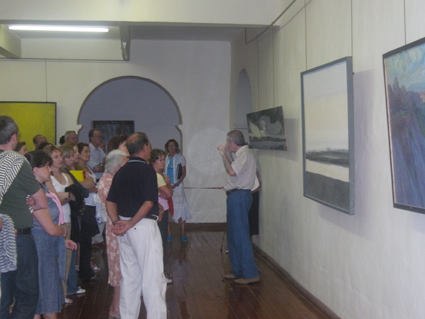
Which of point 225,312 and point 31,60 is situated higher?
point 31,60

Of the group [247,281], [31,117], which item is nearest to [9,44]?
[31,117]

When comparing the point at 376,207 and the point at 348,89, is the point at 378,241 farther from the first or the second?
the point at 348,89

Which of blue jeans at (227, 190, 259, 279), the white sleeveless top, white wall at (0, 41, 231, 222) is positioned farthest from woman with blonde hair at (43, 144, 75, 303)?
white wall at (0, 41, 231, 222)

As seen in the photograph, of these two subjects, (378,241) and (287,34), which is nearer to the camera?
(378,241)

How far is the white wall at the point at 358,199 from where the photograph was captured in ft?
9.93

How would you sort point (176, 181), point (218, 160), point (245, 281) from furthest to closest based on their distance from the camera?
point (218, 160), point (176, 181), point (245, 281)

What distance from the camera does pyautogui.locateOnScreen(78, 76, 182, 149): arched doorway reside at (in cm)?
1333

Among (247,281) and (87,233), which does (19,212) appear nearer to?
(87,233)

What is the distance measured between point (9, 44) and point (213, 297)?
5904 millimetres

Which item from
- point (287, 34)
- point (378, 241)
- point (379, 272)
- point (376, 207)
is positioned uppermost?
point (287, 34)

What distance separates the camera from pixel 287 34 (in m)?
5.58

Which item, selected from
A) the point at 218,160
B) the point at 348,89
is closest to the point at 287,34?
the point at 348,89

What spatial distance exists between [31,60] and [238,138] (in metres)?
5.12

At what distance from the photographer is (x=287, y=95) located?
5637 millimetres
